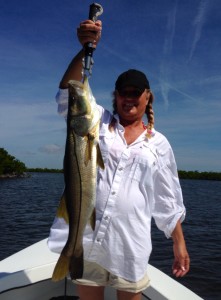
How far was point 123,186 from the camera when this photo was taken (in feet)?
10.6

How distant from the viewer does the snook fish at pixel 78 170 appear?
2832 millimetres

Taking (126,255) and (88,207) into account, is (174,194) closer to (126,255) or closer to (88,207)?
(126,255)

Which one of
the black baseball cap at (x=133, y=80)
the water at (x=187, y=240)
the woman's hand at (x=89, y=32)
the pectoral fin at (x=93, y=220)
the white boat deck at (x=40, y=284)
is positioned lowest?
the water at (x=187, y=240)

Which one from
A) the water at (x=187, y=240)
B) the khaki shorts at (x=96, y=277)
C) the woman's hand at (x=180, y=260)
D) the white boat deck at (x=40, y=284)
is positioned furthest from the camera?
the water at (x=187, y=240)

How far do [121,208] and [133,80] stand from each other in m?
1.24

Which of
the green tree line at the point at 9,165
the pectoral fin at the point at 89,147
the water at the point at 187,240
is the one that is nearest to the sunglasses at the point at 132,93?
the pectoral fin at the point at 89,147

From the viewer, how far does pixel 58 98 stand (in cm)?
322

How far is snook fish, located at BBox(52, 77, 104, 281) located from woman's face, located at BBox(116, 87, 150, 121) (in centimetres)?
52

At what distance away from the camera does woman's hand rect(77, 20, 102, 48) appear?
2.93 m

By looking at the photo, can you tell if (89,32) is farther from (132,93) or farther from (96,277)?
(96,277)

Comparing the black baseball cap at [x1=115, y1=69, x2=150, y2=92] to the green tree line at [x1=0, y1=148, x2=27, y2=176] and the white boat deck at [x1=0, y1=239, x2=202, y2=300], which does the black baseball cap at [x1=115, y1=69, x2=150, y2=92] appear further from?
the green tree line at [x1=0, y1=148, x2=27, y2=176]

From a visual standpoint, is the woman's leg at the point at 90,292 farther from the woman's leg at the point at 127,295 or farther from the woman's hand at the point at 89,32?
the woman's hand at the point at 89,32

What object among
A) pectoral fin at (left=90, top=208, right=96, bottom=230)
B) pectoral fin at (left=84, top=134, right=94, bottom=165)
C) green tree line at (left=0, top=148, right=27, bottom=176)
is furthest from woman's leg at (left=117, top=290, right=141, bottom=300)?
green tree line at (left=0, top=148, right=27, bottom=176)

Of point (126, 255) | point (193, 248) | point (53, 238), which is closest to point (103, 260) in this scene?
point (126, 255)
